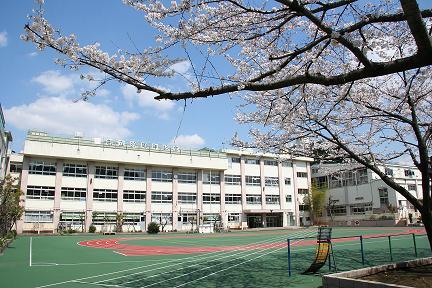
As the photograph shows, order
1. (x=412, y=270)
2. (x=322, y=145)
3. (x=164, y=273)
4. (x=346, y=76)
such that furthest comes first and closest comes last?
1. (x=322, y=145)
2. (x=164, y=273)
3. (x=412, y=270)
4. (x=346, y=76)

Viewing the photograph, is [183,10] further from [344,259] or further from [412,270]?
[344,259]

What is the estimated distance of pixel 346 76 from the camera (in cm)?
463

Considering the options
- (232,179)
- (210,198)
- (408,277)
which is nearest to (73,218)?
(210,198)

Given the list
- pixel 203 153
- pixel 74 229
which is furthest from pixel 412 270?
pixel 203 153

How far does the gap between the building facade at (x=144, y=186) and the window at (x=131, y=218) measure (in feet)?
0.41

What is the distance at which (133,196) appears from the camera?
48.7 metres

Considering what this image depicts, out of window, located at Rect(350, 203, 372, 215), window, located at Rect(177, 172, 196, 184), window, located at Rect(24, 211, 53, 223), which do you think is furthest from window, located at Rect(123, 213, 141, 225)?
window, located at Rect(350, 203, 372, 215)

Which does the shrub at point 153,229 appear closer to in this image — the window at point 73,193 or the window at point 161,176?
the window at point 161,176

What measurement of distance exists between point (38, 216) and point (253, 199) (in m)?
30.3

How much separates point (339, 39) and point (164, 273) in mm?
8690

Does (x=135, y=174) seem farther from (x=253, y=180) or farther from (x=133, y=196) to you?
(x=253, y=180)

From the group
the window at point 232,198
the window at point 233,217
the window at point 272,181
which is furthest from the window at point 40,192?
the window at point 272,181

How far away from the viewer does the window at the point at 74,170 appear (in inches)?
1787

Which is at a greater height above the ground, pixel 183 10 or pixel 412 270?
pixel 183 10
